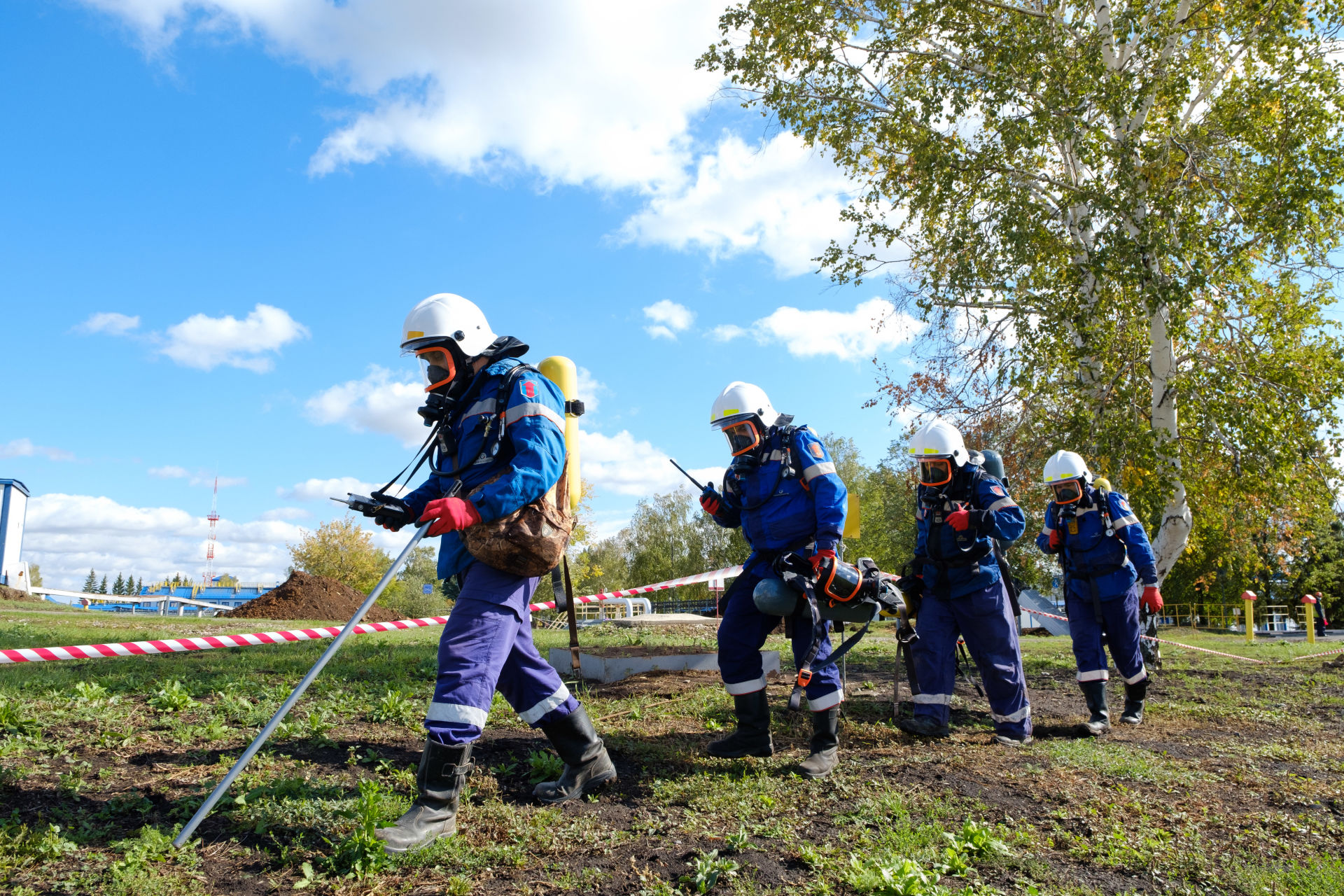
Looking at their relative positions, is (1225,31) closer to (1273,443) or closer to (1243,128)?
(1243,128)

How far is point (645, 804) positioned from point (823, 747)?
1.17 m

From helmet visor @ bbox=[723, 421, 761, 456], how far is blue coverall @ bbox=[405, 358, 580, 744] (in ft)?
4.47

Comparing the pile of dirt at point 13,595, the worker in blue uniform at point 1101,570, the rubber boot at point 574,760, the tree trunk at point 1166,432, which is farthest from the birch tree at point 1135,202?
the pile of dirt at point 13,595

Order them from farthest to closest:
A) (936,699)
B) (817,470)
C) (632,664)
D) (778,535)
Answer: (632,664), (936,699), (778,535), (817,470)

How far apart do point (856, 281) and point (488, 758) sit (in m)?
12.0

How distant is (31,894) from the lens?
274cm

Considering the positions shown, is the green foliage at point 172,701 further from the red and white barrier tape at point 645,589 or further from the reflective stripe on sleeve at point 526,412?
the reflective stripe on sleeve at point 526,412

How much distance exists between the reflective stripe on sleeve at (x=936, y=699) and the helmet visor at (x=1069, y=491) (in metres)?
2.42

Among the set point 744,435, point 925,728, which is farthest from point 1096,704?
point 744,435

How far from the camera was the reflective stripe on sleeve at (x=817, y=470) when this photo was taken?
186 inches

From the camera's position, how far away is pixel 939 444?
20.1ft

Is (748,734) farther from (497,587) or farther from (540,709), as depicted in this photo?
A: (497,587)

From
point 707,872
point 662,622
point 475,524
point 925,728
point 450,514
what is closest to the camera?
point 707,872

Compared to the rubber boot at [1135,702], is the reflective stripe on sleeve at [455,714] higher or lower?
higher
